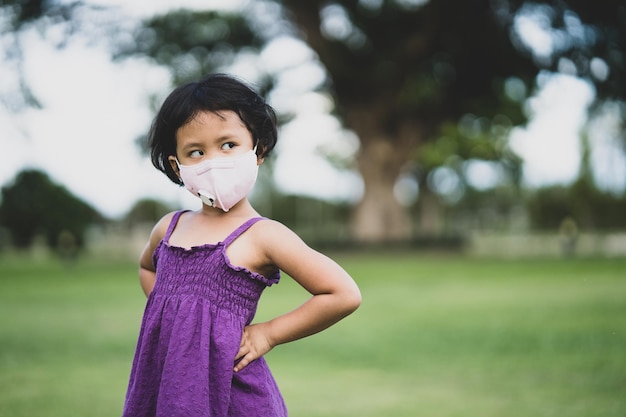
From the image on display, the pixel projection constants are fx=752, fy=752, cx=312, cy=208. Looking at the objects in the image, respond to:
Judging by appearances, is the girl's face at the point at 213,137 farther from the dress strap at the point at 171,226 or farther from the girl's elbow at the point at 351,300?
the girl's elbow at the point at 351,300

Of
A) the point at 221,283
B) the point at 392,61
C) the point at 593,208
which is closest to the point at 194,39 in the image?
the point at 392,61

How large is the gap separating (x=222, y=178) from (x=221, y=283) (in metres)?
0.28

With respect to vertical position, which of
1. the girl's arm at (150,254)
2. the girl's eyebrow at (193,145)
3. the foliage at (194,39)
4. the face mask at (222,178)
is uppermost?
the foliage at (194,39)

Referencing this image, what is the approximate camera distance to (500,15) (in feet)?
61.4

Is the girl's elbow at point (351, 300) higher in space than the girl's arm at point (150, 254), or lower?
lower

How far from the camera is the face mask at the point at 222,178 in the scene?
6.75 ft

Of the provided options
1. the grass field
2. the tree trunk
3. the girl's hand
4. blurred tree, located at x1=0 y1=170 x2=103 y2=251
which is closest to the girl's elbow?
the girl's hand

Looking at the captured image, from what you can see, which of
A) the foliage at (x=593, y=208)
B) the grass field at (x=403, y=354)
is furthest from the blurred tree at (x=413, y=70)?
the grass field at (x=403, y=354)

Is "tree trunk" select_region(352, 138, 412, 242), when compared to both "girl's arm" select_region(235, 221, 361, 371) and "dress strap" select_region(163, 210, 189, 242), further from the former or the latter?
"girl's arm" select_region(235, 221, 361, 371)

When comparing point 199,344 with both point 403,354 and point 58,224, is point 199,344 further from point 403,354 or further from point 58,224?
point 58,224

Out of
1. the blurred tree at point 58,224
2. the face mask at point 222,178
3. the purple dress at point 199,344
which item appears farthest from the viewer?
the blurred tree at point 58,224

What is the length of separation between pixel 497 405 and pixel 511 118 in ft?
84.7

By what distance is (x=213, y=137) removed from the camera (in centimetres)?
209

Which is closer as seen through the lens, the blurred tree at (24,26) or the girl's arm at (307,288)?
the girl's arm at (307,288)
